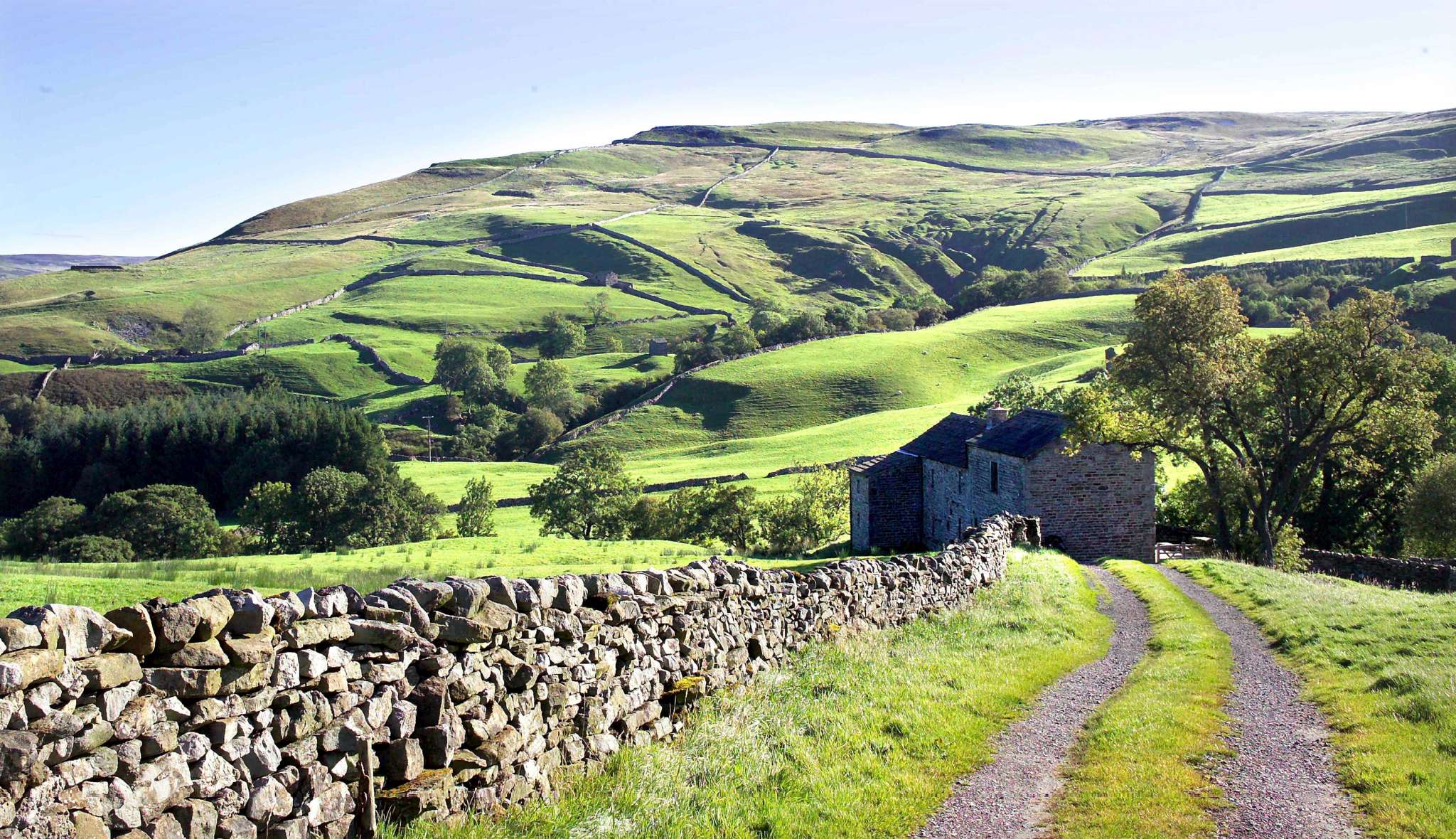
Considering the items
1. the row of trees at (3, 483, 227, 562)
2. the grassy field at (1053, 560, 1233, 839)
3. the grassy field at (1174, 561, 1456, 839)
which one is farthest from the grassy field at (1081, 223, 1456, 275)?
the grassy field at (1053, 560, 1233, 839)

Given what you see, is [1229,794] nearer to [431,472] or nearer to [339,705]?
[339,705]

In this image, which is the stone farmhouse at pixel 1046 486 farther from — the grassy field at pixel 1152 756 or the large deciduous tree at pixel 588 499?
the grassy field at pixel 1152 756


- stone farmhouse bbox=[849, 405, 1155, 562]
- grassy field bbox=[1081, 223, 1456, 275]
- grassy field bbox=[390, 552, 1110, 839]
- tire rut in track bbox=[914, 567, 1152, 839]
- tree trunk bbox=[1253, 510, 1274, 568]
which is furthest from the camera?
grassy field bbox=[1081, 223, 1456, 275]

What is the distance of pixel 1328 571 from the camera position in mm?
42750

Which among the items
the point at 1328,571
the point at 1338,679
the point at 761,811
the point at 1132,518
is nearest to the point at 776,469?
the point at 1132,518

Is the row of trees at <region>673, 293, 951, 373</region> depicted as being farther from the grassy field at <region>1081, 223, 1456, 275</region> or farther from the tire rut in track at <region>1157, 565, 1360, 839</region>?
the tire rut in track at <region>1157, 565, 1360, 839</region>

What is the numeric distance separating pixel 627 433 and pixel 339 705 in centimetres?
11381

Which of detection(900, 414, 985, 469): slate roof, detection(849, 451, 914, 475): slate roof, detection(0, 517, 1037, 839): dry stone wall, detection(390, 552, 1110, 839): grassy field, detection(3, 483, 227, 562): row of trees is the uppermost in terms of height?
detection(0, 517, 1037, 839): dry stone wall

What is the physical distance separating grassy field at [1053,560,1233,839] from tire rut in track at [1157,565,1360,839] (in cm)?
23

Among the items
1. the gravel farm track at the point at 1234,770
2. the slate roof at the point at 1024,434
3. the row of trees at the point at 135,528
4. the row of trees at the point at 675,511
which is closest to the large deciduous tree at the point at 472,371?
the row of trees at the point at 675,511

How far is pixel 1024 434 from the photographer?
161 ft

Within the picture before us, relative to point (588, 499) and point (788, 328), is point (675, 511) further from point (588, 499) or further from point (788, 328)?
point (788, 328)

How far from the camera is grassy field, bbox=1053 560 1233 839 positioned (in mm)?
9914

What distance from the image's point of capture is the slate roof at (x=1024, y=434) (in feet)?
154
